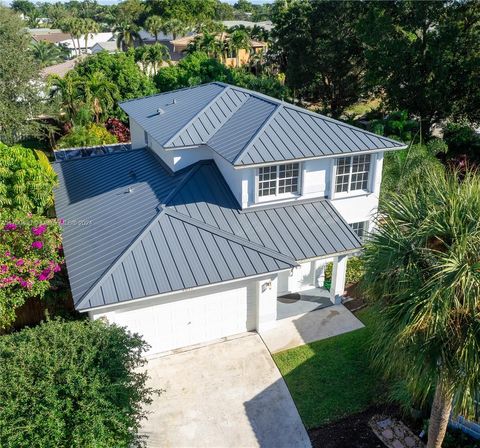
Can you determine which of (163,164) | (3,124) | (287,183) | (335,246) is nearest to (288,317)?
(335,246)

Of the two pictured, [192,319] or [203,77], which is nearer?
[192,319]

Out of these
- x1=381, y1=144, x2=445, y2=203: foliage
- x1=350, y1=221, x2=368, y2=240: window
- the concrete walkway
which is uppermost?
x1=381, y1=144, x2=445, y2=203: foliage

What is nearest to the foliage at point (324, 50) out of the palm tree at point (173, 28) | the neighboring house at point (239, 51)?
the neighboring house at point (239, 51)

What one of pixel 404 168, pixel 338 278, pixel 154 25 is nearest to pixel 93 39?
pixel 154 25

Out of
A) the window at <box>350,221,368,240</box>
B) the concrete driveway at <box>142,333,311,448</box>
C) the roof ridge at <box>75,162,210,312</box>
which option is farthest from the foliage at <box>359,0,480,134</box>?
the concrete driveway at <box>142,333,311,448</box>

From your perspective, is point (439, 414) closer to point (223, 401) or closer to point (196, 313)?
point (223, 401)

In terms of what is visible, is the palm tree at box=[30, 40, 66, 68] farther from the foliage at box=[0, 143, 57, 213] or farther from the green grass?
the green grass
